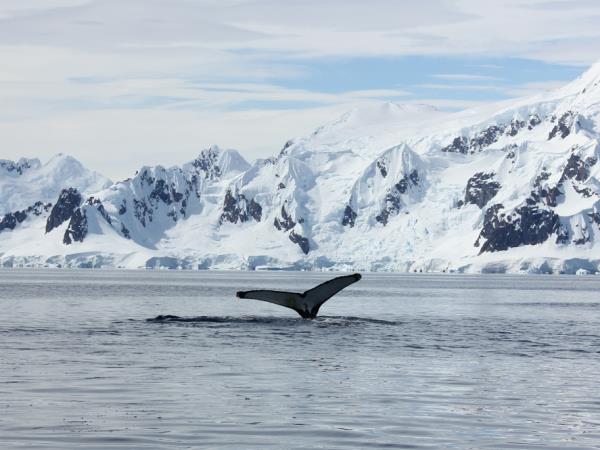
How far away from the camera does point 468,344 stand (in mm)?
46844

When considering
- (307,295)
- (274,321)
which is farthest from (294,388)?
(274,321)

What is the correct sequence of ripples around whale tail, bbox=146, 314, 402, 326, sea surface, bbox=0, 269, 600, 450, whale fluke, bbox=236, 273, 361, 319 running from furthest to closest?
ripples around whale tail, bbox=146, 314, 402, 326
whale fluke, bbox=236, 273, 361, 319
sea surface, bbox=0, 269, 600, 450

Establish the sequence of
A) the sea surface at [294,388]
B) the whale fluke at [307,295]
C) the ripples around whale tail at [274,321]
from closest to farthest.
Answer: the sea surface at [294,388]
the whale fluke at [307,295]
the ripples around whale tail at [274,321]

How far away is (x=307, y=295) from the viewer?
168 ft

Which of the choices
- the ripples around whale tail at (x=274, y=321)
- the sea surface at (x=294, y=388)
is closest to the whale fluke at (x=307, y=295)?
the sea surface at (x=294, y=388)

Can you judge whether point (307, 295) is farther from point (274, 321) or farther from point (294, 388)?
point (294, 388)

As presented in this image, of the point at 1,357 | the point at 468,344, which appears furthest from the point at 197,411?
the point at 468,344

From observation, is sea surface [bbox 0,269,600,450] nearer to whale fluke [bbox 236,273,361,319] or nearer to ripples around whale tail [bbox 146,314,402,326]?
whale fluke [bbox 236,273,361,319]

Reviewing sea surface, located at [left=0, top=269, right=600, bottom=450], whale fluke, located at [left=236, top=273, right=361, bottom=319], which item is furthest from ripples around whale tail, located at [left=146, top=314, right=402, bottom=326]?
sea surface, located at [left=0, top=269, right=600, bottom=450]

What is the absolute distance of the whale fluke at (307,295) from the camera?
47656 millimetres

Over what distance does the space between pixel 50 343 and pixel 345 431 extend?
76.6 ft

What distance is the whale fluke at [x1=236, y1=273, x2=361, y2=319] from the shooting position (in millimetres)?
47656

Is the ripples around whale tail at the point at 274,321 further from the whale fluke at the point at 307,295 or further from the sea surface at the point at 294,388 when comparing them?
the sea surface at the point at 294,388

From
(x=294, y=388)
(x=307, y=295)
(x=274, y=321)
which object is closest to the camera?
(x=294, y=388)
